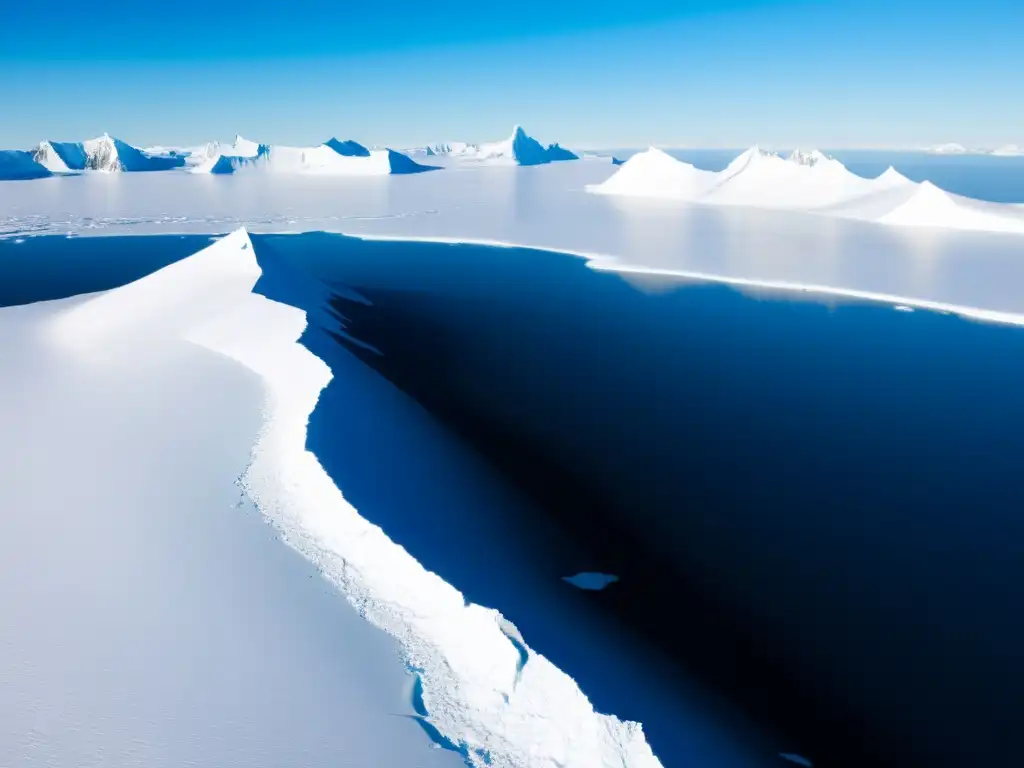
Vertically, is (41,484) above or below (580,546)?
above

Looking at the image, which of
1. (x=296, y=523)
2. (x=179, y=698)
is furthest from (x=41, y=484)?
(x=179, y=698)

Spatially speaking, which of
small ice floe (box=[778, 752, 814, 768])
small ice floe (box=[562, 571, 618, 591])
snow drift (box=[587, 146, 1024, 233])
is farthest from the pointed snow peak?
small ice floe (box=[778, 752, 814, 768])

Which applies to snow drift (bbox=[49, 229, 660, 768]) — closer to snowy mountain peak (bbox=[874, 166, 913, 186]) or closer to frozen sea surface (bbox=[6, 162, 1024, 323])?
frozen sea surface (bbox=[6, 162, 1024, 323])

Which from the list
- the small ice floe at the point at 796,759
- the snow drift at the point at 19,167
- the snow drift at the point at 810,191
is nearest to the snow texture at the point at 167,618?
the small ice floe at the point at 796,759

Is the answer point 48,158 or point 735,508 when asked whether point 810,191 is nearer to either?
point 735,508

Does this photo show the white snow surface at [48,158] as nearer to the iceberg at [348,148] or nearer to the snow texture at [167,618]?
the iceberg at [348,148]

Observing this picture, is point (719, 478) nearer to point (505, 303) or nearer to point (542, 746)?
point (542, 746)
